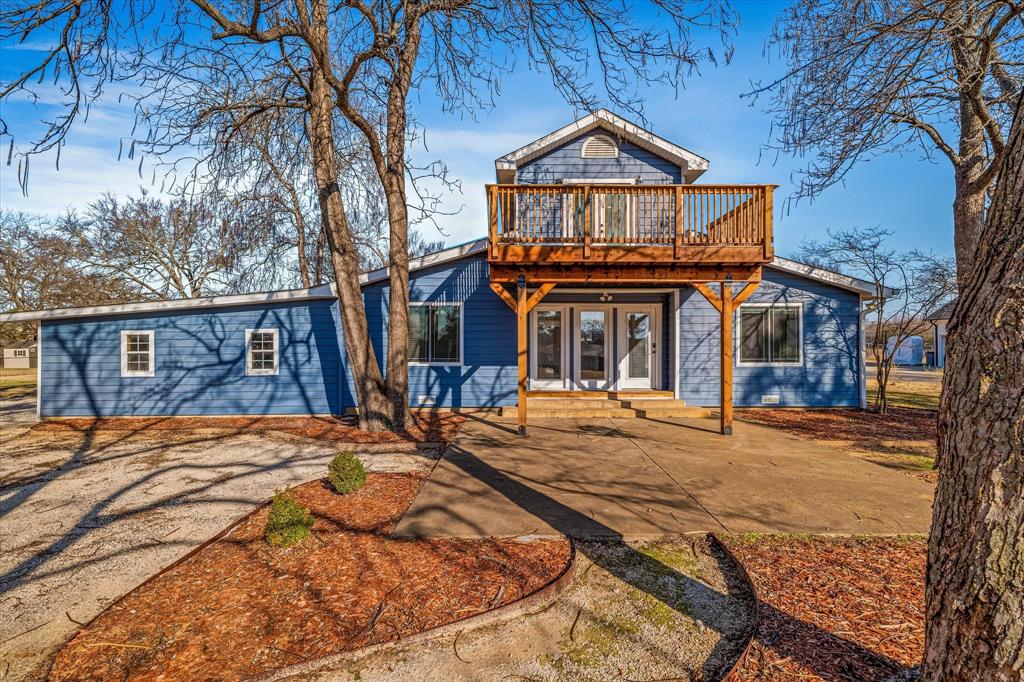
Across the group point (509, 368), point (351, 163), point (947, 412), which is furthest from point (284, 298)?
point (947, 412)

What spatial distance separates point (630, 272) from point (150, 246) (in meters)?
18.8

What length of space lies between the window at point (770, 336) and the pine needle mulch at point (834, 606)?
7.02 meters

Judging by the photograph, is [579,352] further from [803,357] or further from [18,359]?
[18,359]

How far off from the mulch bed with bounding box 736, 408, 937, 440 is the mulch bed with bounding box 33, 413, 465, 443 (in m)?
5.88

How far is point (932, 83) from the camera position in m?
6.00

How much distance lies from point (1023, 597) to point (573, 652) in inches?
66.2

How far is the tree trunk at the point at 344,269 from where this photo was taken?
7.56 meters

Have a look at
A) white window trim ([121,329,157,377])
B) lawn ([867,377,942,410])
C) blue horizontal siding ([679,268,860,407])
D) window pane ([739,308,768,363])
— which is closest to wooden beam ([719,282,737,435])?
blue horizontal siding ([679,268,860,407])

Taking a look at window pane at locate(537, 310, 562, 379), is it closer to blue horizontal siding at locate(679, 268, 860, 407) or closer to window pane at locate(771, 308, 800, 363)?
blue horizontal siding at locate(679, 268, 860, 407)

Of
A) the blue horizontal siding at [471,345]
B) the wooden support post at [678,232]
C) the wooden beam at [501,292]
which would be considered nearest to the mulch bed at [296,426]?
the blue horizontal siding at [471,345]

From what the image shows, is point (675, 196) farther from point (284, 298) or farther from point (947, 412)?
point (284, 298)

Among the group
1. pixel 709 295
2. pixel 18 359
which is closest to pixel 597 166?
pixel 709 295

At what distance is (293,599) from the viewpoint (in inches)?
108

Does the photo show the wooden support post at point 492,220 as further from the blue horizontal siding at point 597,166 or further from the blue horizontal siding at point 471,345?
the blue horizontal siding at point 597,166
